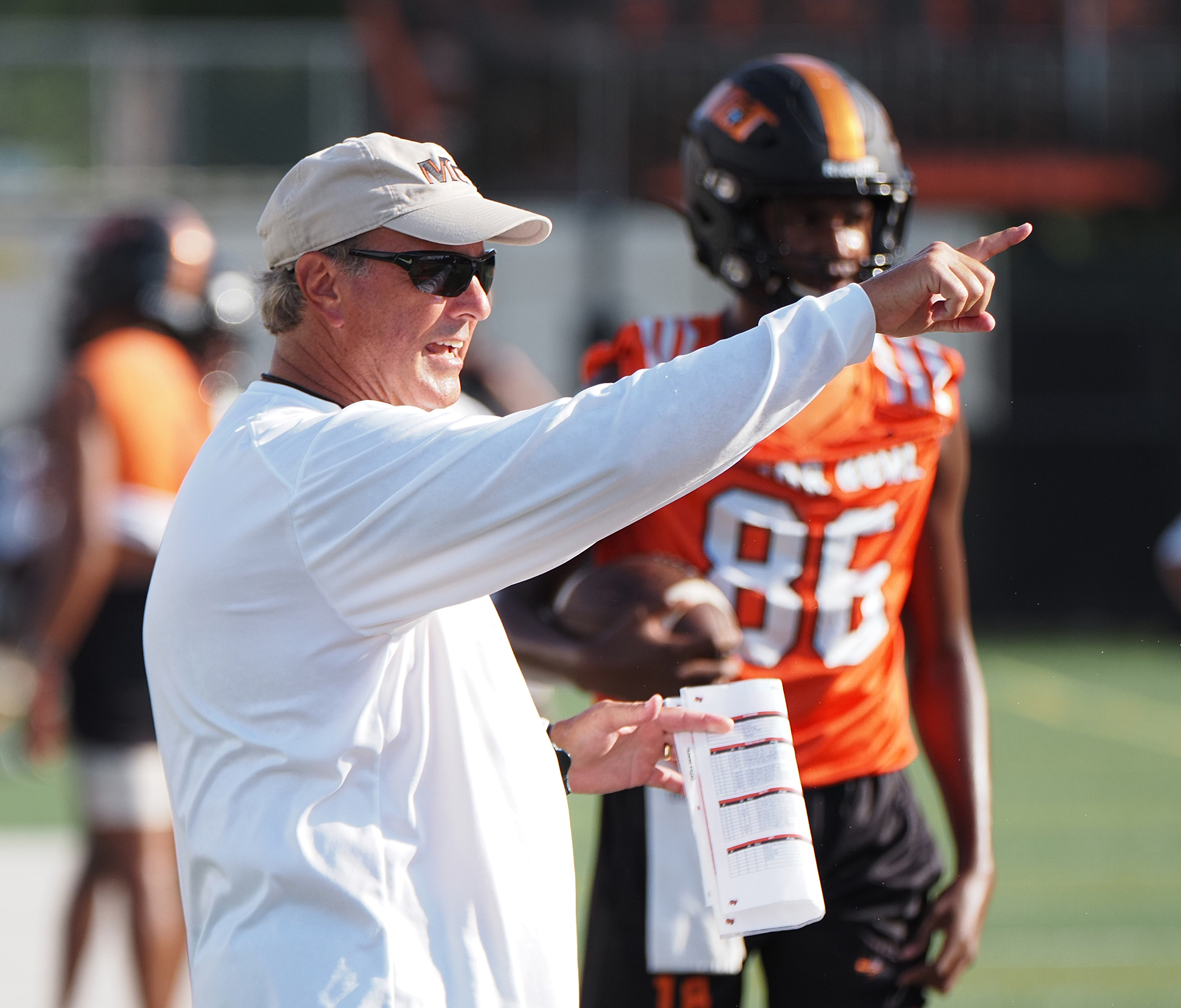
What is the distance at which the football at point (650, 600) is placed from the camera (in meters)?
2.71

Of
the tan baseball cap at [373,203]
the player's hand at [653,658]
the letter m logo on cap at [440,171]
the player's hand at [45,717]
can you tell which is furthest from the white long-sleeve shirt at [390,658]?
the player's hand at [45,717]

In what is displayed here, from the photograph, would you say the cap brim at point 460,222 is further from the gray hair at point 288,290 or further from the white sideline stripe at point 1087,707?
the white sideline stripe at point 1087,707

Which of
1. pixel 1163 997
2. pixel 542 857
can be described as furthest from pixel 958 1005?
pixel 542 857

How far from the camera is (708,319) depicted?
3186mm

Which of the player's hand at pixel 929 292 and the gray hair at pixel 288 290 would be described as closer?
the player's hand at pixel 929 292

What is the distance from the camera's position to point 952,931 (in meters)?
2.98

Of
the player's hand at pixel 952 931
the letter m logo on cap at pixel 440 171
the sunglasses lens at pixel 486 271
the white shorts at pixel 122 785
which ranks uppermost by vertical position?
the letter m logo on cap at pixel 440 171

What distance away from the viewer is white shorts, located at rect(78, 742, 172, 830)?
506 centimetres

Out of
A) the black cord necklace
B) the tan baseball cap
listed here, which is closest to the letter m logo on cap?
the tan baseball cap

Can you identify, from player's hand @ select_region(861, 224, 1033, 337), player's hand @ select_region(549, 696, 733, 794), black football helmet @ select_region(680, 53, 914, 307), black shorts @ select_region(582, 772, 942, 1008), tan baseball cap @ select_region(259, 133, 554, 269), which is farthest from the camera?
black football helmet @ select_region(680, 53, 914, 307)

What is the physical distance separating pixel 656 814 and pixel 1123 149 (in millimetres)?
17602

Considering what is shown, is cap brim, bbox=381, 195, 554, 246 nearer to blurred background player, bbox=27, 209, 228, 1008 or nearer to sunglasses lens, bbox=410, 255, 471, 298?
sunglasses lens, bbox=410, 255, 471, 298

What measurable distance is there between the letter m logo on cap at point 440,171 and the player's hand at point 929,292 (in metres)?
0.60

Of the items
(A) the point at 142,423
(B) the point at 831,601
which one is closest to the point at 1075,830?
(A) the point at 142,423
